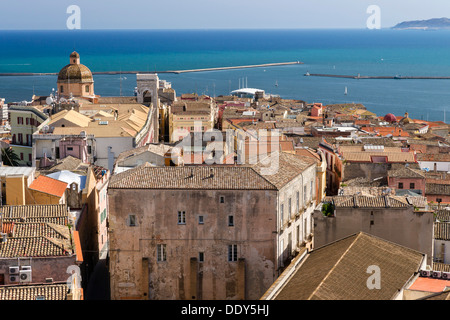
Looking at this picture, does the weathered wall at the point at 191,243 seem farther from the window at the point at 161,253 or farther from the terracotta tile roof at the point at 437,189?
the terracotta tile roof at the point at 437,189

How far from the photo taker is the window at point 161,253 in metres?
19.9

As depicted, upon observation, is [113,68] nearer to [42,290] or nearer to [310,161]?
[310,161]

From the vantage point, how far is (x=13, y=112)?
3912 cm

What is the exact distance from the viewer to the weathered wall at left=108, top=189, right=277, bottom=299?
19594 mm

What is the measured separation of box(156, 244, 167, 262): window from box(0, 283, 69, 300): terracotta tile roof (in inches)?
230

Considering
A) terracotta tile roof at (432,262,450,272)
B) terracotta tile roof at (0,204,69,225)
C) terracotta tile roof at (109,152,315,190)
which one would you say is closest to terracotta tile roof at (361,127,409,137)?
terracotta tile roof at (432,262,450,272)

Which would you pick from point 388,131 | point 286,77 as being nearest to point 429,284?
point 388,131

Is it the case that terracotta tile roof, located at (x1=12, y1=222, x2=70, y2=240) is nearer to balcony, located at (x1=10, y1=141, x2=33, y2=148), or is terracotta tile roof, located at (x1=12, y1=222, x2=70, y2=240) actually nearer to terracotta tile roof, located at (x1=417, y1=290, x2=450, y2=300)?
terracotta tile roof, located at (x1=417, y1=290, x2=450, y2=300)

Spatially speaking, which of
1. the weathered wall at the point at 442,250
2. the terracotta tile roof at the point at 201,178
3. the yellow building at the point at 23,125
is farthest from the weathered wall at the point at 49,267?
the yellow building at the point at 23,125

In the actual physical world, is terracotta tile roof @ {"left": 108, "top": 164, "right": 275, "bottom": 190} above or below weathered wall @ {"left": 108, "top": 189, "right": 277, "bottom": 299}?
above

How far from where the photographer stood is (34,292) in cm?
1376

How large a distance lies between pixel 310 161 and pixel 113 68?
121927mm

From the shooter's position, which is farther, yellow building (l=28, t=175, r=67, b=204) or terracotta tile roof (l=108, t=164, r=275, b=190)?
yellow building (l=28, t=175, r=67, b=204)

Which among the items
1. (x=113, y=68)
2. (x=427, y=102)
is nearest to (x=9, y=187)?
(x=427, y=102)
